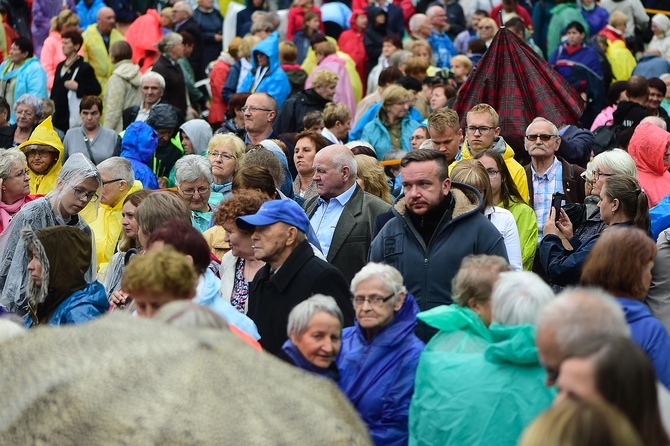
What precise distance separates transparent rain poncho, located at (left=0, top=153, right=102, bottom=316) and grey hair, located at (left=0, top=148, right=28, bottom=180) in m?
0.75

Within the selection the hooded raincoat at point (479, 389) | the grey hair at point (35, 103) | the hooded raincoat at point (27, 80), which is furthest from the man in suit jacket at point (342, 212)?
the hooded raincoat at point (27, 80)

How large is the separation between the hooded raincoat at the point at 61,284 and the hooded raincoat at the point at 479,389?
2.64 meters

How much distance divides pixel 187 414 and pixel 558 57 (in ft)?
46.8

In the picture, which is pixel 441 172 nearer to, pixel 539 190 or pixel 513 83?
pixel 539 190

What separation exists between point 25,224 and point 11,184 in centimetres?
120

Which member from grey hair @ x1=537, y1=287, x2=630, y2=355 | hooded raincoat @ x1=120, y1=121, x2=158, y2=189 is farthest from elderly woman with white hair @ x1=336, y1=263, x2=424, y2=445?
hooded raincoat @ x1=120, y1=121, x2=158, y2=189

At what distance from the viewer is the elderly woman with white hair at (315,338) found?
19.0 ft

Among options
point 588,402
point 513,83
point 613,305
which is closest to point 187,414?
point 588,402

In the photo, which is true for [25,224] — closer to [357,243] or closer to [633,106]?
[357,243]

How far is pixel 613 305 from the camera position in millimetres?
4426

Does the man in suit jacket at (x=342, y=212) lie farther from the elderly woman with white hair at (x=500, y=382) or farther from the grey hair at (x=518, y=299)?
the grey hair at (x=518, y=299)

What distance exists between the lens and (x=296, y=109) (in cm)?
1372

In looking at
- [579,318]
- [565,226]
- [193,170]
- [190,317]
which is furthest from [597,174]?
[190,317]

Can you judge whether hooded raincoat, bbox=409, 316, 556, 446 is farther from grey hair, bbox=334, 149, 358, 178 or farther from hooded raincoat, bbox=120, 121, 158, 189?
hooded raincoat, bbox=120, 121, 158, 189
